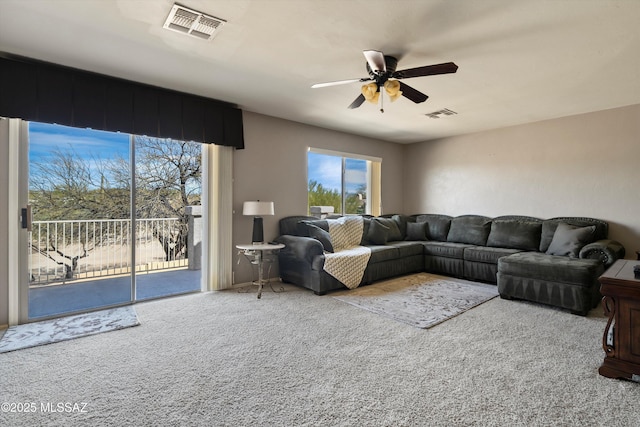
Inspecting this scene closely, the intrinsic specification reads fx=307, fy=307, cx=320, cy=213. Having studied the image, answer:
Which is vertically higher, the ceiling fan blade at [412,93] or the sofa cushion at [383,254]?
the ceiling fan blade at [412,93]

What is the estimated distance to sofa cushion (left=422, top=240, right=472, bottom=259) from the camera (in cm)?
495

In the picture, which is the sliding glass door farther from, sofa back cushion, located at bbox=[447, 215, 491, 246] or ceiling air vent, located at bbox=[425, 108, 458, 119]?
sofa back cushion, located at bbox=[447, 215, 491, 246]

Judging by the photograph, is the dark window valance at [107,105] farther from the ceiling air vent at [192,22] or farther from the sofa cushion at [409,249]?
the sofa cushion at [409,249]

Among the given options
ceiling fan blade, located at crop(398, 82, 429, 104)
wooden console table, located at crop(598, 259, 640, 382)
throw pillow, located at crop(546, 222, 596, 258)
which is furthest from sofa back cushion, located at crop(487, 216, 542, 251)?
ceiling fan blade, located at crop(398, 82, 429, 104)

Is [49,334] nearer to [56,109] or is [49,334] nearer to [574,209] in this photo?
[56,109]

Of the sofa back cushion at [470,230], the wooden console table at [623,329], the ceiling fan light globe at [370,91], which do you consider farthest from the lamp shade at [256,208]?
the sofa back cushion at [470,230]

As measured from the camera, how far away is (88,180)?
14.6ft

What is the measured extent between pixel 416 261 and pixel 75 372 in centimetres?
461

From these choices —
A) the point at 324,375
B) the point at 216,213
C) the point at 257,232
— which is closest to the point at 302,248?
the point at 257,232

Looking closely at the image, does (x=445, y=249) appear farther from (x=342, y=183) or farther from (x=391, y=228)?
(x=342, y=183)

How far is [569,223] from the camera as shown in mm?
4469

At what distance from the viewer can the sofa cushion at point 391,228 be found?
18.4 ft

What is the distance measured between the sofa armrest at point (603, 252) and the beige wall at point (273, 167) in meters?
3.81

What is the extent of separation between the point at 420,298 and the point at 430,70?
2601 millimetres
